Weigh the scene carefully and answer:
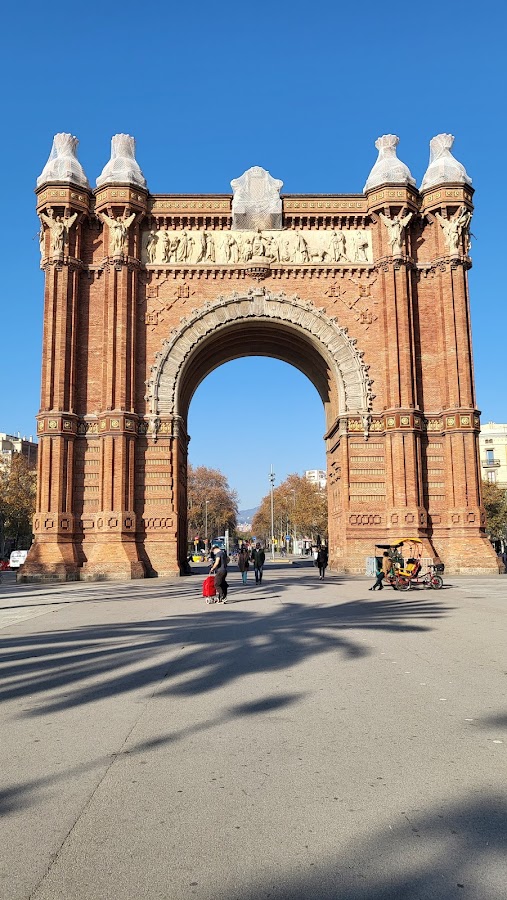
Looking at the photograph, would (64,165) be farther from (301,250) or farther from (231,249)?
(301,250)

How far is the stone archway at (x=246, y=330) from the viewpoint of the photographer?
103 ft

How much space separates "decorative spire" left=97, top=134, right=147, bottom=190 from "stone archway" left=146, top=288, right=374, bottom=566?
6281mm

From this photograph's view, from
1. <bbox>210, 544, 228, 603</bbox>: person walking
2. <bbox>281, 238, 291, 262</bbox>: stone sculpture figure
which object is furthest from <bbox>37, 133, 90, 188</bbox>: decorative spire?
<bbox>210, 544, 228, 603</bbox>: person walking

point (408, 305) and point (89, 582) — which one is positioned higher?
point (408, 305)

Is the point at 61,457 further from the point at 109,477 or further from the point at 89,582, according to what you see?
the point at 89,582

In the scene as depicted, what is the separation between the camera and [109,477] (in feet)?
97.9

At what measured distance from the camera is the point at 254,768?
16.6 ft

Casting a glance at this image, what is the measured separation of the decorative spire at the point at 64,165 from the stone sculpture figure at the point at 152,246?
139 inches

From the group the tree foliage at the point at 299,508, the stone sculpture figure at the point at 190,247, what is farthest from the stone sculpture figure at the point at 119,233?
the tree foliage at the point at 299,508

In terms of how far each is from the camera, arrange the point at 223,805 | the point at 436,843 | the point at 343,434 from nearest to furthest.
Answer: the point at 436,843 → the point at 223,805 → the point at 343,434

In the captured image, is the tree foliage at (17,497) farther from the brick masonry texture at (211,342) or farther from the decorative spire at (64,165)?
the decorative spire at (64,165)

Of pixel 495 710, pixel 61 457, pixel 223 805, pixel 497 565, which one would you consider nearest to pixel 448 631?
pixel 495 710

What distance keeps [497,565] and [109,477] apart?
16.5 metres

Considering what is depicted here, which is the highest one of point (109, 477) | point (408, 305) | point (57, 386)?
point (408, 305)
